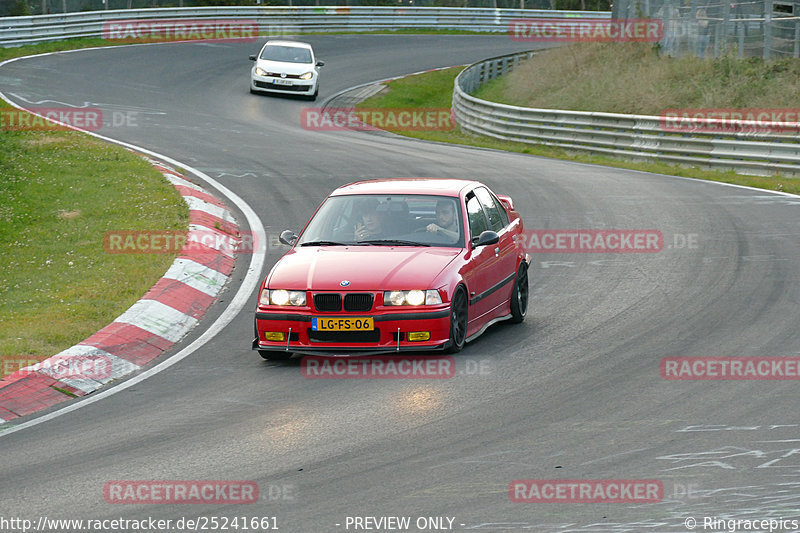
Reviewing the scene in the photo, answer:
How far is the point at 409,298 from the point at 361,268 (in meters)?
0.52

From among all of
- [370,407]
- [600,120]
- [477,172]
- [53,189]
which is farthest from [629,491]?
[600,120]

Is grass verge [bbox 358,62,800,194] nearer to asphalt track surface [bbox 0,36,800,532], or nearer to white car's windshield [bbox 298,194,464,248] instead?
asphalt track surface [bbox 0,36,800,532]

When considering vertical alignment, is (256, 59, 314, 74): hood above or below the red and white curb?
below

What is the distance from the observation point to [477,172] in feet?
69.1

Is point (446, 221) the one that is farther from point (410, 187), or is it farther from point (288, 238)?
point (288, 238)

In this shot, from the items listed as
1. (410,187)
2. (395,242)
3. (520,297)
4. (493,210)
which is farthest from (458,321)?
(493,210)

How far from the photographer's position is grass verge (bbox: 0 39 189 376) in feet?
35.4

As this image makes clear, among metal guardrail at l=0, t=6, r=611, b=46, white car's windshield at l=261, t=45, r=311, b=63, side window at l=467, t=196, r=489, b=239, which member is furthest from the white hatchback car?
side window at l=467, t=196, r=489, b=239

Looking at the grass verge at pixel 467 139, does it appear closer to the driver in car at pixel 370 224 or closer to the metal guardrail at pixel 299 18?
the metal guardrail at pixel 299 18

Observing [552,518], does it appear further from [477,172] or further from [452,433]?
[477,172]

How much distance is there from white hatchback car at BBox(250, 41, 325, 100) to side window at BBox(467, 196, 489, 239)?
78.8 feet

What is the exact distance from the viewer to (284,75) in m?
34.4

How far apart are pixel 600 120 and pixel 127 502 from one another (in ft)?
69.7

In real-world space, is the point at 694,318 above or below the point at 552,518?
below
